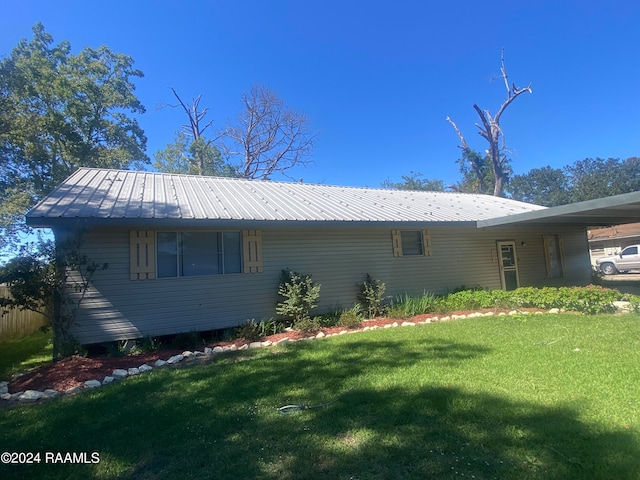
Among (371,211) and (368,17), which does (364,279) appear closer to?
(371,211)

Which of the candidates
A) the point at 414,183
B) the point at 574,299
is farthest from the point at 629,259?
the point at 414,183

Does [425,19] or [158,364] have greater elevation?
[425,19]

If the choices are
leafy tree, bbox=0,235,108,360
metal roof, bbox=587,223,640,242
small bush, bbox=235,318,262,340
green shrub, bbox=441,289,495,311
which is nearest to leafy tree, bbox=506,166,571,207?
metal roof, bbox=587,223,640,242

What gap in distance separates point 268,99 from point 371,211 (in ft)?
49.9

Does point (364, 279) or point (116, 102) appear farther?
point (116, 102)

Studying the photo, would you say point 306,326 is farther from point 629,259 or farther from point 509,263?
point 629,259

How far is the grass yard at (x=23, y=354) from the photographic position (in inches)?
249

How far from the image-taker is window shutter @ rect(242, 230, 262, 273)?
7906mm

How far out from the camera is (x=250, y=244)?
314 inches

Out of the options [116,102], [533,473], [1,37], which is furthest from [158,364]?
[116,102]

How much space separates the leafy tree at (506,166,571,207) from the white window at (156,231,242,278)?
51.6 meters

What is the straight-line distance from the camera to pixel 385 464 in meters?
2.44

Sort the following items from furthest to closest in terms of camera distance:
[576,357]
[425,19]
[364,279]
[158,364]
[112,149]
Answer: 1. [112,149]
2. [425,19]
3. [364,279]
4. [158,364]
5. [576,357]

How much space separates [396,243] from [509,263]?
4752 mm
